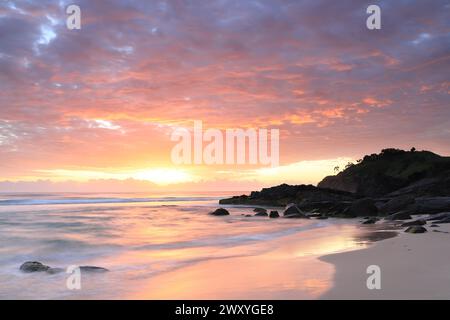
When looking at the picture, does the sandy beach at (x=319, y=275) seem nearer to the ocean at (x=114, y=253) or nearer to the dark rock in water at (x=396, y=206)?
the ocean at (x=114, y=253)

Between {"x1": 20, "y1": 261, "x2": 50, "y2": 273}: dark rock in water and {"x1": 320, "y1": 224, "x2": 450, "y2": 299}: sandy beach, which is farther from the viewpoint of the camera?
{"x1": 20, "y1": 261, "x2": 50, "y2": 273}: dark rock in water

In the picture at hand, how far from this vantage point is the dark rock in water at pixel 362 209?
3009 centimetres

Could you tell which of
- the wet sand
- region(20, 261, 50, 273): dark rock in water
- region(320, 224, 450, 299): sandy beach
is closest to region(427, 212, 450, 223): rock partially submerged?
region(320, 224, 450, 299): sandy beach

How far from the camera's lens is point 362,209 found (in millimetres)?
30344

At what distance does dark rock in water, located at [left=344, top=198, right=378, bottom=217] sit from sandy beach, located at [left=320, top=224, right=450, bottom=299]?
16.0m

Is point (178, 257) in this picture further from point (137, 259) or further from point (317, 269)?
point (317, 269)

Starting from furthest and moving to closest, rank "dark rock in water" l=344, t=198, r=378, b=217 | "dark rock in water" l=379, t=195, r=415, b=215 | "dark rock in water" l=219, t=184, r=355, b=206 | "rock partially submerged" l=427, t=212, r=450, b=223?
1. "dark rock in water" l=219, t=184, r=355, b=206
2. "dark rock in water" l=344, t=198, r=378, b=217
3. "dark rock in water" l=379, t=195, r=415, b=215
4. "rock partially submerged" l=427, t=212, r=450, b=223

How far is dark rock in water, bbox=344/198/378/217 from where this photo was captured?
30094 mm

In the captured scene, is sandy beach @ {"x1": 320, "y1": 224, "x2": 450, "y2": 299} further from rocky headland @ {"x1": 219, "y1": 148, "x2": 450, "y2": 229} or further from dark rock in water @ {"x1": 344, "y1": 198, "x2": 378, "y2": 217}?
dark rock in water @ {"x1": 344, "y1": 198, "x2": 378, "y2": 217}

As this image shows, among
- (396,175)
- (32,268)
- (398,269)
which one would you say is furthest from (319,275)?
(396,175)

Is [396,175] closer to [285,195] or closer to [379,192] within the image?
[379,192]

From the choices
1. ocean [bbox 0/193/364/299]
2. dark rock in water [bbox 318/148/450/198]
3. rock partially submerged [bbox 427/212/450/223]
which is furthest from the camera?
dark rock in water [bbox 318/148/450/198]
